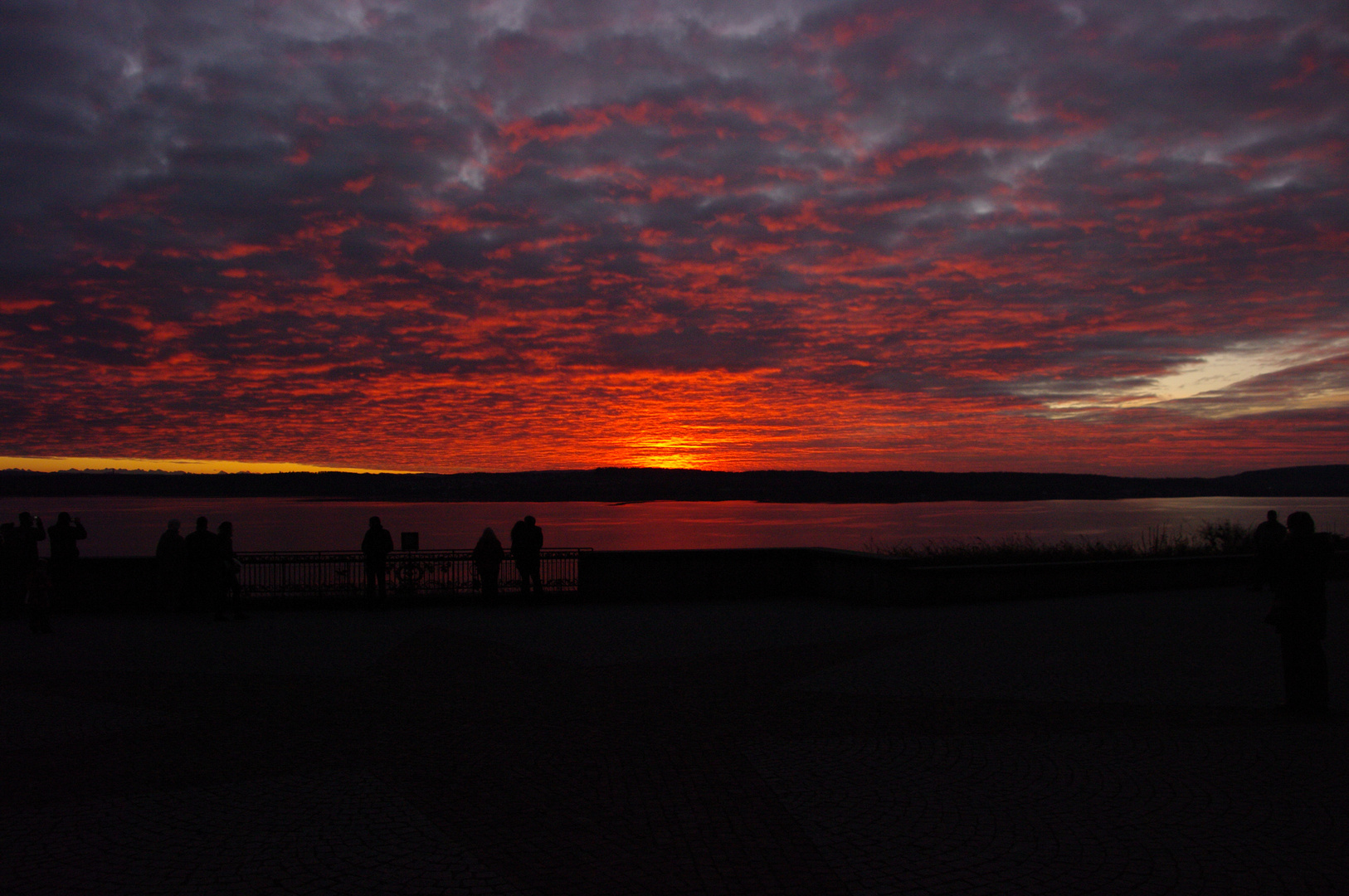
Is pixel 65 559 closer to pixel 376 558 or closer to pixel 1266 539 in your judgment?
pixel 376 558

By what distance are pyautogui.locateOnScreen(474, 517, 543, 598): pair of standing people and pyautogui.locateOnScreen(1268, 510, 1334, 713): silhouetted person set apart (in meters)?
11.8

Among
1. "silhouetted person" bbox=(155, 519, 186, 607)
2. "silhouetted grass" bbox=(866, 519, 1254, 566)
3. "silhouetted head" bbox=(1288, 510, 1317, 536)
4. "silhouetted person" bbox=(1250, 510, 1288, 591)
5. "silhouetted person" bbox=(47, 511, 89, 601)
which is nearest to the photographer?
"silhouetted head" bbox=(1288, 510, 1317, 536)

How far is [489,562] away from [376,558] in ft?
6.60

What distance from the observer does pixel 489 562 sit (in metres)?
16.7

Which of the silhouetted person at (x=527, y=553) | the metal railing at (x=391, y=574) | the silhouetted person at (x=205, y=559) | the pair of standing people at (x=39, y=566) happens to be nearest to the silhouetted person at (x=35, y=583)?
the pair of standing people at (x=39, y=566)

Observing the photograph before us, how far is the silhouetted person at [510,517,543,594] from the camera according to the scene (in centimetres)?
1658

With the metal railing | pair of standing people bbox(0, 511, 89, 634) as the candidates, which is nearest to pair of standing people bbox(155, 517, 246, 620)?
the metal railing

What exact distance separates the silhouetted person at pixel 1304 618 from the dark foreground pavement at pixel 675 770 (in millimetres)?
263

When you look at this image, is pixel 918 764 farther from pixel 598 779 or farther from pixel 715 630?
pixel 715 630

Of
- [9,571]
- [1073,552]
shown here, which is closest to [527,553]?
[9,571]

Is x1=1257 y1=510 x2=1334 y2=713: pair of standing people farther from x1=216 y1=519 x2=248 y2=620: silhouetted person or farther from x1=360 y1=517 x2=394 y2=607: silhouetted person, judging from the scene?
x1=216 y1=519 x2=248 y2=620: silhouetted person

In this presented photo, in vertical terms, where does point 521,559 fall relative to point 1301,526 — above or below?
below

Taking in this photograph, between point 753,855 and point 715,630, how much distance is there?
8.08 metres

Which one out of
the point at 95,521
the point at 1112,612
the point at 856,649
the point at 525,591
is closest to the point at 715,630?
the point at 856,649
